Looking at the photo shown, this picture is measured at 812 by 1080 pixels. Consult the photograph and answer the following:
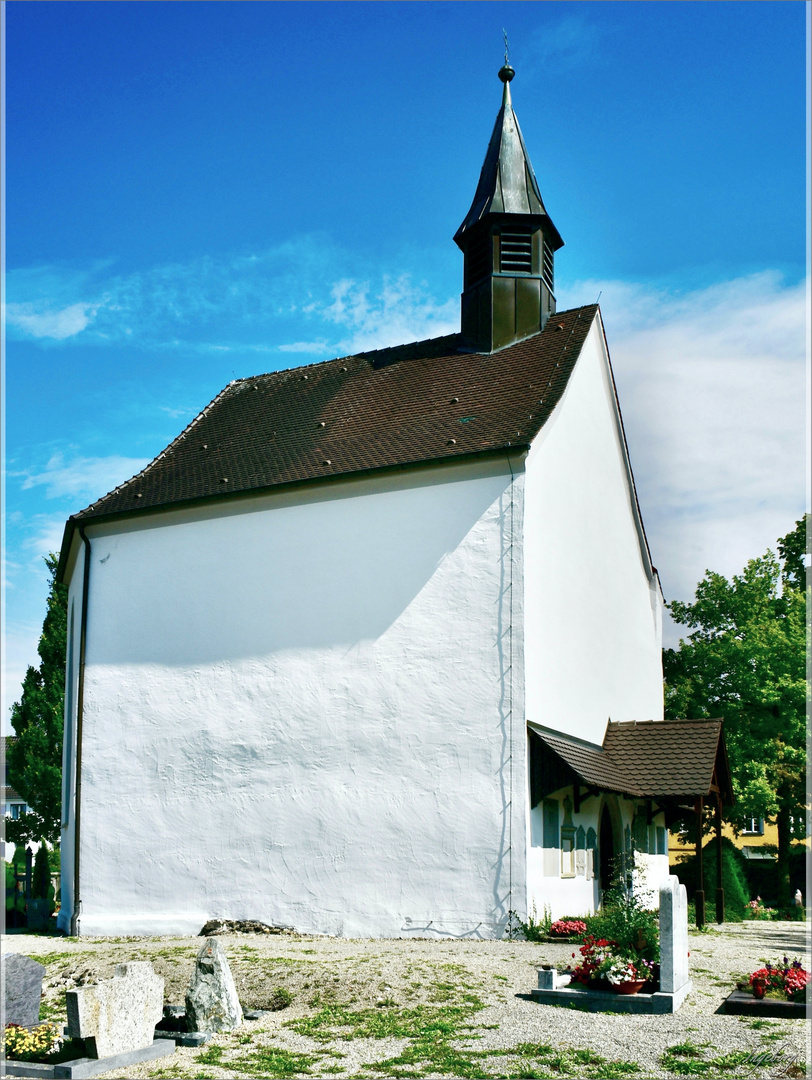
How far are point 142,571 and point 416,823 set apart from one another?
294 inches

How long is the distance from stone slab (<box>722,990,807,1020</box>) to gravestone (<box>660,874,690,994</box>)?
0.53m

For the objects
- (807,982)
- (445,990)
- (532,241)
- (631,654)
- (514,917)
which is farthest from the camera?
(631,654)

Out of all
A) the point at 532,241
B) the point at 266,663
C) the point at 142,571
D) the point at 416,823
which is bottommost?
the point at 416,823

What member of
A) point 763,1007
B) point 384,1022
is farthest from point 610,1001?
point 384,1022

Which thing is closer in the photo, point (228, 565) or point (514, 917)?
point (514, 917)

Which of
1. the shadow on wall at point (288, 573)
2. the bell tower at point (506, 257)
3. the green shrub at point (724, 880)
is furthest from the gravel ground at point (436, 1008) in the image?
the bell tower at point (506, 257)

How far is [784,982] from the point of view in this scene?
10.2 m

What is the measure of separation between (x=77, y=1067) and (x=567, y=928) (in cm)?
884

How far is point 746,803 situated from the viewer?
2877 cm

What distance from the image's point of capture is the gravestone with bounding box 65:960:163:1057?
7984 mm

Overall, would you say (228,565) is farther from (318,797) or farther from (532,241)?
(532,241)

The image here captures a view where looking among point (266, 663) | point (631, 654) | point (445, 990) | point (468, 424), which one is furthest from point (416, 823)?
point (631, 654)

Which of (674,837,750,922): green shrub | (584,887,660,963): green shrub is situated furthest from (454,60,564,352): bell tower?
(584,887,660,963): green shrub

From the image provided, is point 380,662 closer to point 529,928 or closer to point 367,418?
point 529,928
